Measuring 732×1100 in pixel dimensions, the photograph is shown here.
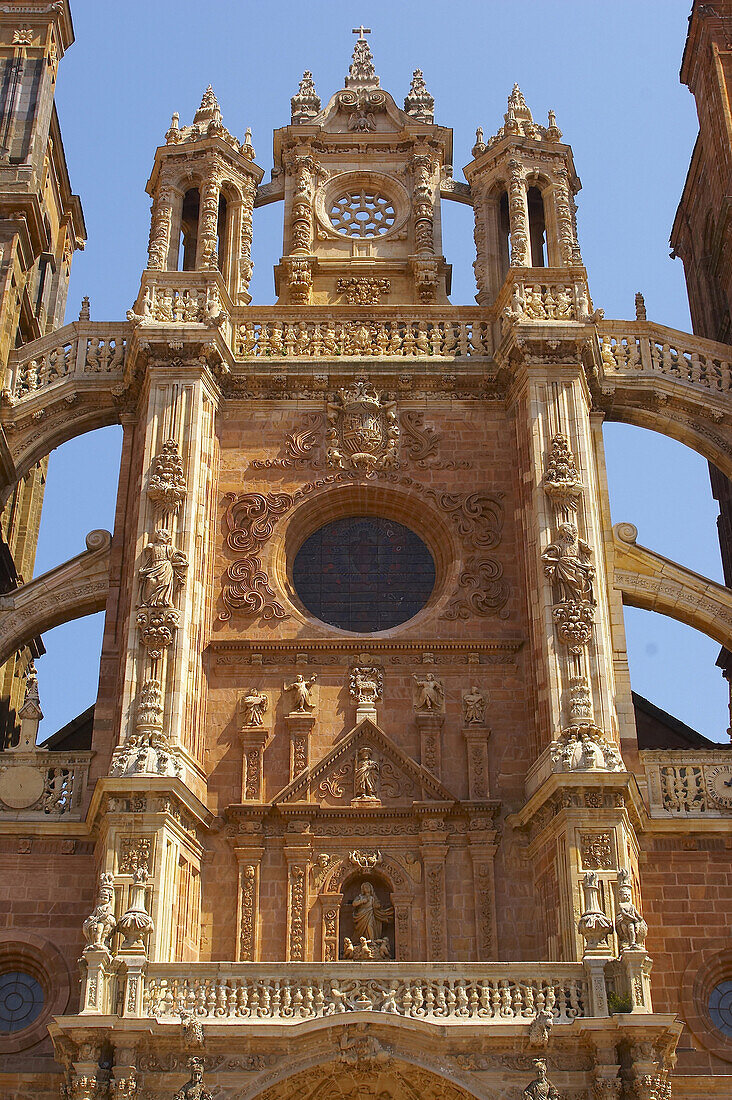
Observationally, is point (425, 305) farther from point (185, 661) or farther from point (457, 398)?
point (185, 661)

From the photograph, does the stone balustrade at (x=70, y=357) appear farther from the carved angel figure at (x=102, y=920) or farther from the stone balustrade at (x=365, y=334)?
the carved angel figure at (x=102, y=920)

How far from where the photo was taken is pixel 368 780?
69.7 feet

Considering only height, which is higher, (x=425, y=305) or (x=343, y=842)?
(x=425, y=305)

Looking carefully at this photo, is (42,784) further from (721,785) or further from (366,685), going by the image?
(721,785)

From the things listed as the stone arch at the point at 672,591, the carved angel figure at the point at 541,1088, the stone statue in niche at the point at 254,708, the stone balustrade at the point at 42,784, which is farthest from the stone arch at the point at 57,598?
the carved angel figure at the point at 541,1088

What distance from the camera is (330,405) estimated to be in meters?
24.6

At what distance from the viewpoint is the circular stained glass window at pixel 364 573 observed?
23.3m

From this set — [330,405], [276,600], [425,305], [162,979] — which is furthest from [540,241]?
[162,979]

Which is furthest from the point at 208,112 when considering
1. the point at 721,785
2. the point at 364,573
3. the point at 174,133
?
the point at 721,785

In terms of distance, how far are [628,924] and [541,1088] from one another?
2323 millimetres

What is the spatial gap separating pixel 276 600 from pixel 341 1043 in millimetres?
7855

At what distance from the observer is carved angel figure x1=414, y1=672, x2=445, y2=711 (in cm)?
2183

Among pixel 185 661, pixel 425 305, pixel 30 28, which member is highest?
pixel 30 28

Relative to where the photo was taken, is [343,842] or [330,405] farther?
[330,405]
